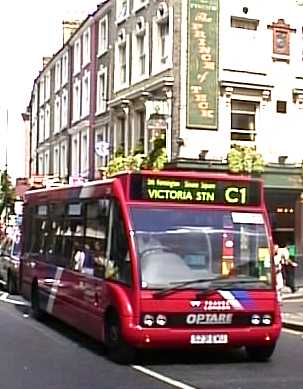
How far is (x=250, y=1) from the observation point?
2956 centimetres

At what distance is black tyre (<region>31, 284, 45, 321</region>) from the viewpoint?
17.7m

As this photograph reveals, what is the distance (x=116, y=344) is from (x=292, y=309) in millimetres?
9472

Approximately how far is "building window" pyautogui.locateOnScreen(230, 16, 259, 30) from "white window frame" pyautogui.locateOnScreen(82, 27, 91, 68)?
38.0 feet

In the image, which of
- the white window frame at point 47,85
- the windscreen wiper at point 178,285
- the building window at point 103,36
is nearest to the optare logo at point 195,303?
the windscreen wiper at point 178,285

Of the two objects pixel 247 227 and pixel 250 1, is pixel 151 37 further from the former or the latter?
pixel 247 227

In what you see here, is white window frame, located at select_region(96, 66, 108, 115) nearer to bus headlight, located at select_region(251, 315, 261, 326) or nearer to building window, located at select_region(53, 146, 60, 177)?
building window, located at select_region(53, 146, 60, 177)

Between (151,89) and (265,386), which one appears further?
(151,89)

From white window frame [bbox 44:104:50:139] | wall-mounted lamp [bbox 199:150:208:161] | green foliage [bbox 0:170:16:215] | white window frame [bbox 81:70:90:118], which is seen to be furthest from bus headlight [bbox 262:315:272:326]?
green foliage [bbox 0:170:16:215]

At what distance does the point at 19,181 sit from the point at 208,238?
39.8 meters

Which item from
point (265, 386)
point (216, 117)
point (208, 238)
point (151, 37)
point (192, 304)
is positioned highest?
point (151, 37)

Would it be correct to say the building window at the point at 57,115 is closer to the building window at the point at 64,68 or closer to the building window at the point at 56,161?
the building window at the point at 56,161

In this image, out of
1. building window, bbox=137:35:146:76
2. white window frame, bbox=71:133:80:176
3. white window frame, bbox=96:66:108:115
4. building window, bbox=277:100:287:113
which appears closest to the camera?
building window, bbox=277:100:287:113

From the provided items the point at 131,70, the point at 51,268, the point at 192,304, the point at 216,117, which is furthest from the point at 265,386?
the point at 131,70

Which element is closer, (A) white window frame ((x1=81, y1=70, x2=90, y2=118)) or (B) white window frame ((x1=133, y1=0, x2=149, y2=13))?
(B) white window frame ((x1=133, y1=0, x2=149, y2=13))
